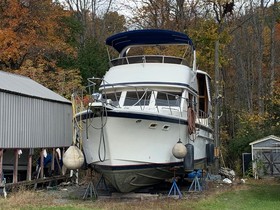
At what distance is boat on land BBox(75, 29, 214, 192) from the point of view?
Answer: 1288 cm

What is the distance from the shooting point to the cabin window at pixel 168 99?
14570mm

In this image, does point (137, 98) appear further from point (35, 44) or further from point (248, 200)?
point (35, 44)

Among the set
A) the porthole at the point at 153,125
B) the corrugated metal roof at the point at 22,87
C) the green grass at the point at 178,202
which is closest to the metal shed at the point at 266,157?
the green grass at the point at 178,202

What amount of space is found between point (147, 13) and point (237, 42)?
7450 mm

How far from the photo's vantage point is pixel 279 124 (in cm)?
2328

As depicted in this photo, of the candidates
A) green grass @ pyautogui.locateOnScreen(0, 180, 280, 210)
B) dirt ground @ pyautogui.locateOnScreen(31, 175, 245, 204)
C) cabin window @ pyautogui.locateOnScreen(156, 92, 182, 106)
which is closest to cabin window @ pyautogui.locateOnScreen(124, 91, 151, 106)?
cabin window @ pyautogui.locateOnScreen(156, 92, 182, 106)

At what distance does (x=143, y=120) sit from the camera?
13.0 m

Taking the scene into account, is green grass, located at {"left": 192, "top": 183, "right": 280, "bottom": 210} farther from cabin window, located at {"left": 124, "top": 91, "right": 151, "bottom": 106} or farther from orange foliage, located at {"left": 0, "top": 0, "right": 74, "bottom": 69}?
orange foliage, located at {"left": 0, "top": 0, "right": 74, "bottom": 69}

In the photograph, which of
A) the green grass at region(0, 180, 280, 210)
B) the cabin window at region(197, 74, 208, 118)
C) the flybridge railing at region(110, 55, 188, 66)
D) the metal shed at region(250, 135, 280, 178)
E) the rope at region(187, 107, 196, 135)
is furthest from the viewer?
the metal shed at region(250, 135, 280, 178)

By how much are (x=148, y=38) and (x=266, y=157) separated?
7850 mm

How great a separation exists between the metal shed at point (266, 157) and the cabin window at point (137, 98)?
7.50 meters

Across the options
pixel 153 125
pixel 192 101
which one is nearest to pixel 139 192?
pixel 153 125

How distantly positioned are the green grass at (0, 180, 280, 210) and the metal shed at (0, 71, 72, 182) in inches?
86.0

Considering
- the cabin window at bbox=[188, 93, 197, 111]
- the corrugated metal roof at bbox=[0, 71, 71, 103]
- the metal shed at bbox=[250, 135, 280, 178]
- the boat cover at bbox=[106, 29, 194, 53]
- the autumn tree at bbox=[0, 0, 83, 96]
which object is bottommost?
the metal shed at bbox=[250, 135, 280, 178]
